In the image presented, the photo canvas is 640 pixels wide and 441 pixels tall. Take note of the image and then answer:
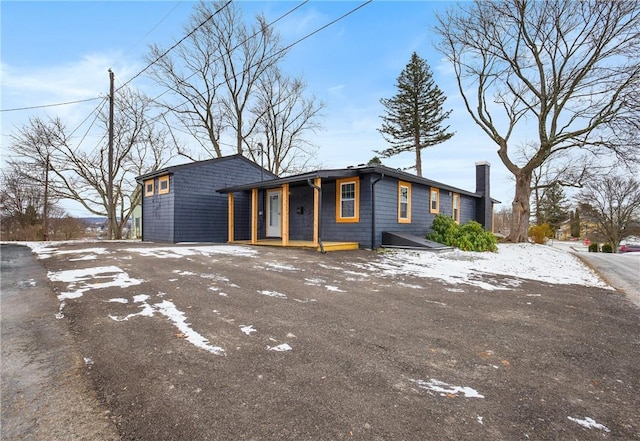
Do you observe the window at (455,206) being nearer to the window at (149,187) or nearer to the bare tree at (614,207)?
the window at (149,187)

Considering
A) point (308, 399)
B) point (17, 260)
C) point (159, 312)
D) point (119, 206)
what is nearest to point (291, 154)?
point (119, 206)

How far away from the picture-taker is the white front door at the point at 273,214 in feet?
42.7

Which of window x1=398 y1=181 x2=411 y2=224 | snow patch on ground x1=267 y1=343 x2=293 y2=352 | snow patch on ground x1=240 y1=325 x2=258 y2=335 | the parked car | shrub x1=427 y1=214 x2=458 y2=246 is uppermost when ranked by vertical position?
window x1=398 y1=181 x2=411 y2=224

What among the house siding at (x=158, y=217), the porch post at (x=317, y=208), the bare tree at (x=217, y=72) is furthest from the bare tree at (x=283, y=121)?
the porch post at (x=317, y=208)

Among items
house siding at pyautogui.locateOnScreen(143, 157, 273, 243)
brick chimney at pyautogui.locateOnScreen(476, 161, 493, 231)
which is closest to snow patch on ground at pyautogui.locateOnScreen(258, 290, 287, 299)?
house siding at pyautogui.locateOnScreen(143, 157, 273, 243)

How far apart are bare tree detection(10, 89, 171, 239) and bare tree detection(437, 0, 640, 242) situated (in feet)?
63.5

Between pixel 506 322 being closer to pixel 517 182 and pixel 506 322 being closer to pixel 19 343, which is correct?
pixel 19 343

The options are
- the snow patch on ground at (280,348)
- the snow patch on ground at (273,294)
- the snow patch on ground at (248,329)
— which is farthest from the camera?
the snow patch on ground at (273,294)

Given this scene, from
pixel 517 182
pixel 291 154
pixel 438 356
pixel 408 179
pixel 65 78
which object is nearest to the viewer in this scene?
pixel 438 356

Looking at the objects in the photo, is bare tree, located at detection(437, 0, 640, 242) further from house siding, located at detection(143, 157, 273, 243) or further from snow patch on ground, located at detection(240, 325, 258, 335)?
snow patch on ground, located at detection(240, 325, 258, 335)

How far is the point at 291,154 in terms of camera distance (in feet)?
83.7

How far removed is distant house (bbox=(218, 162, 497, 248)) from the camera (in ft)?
32.7

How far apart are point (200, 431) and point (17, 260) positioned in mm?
8198

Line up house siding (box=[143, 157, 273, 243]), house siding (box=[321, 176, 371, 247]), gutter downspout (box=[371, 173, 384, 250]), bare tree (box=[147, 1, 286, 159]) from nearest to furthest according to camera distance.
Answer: gutter downspout (box=[371, 173, 384, 250]) → house siding (box=[321, 176, 371, 247]) → house siding (box=[143, 157, 273, 243]) → bare tree (box=[147, 1, 286, 159])
